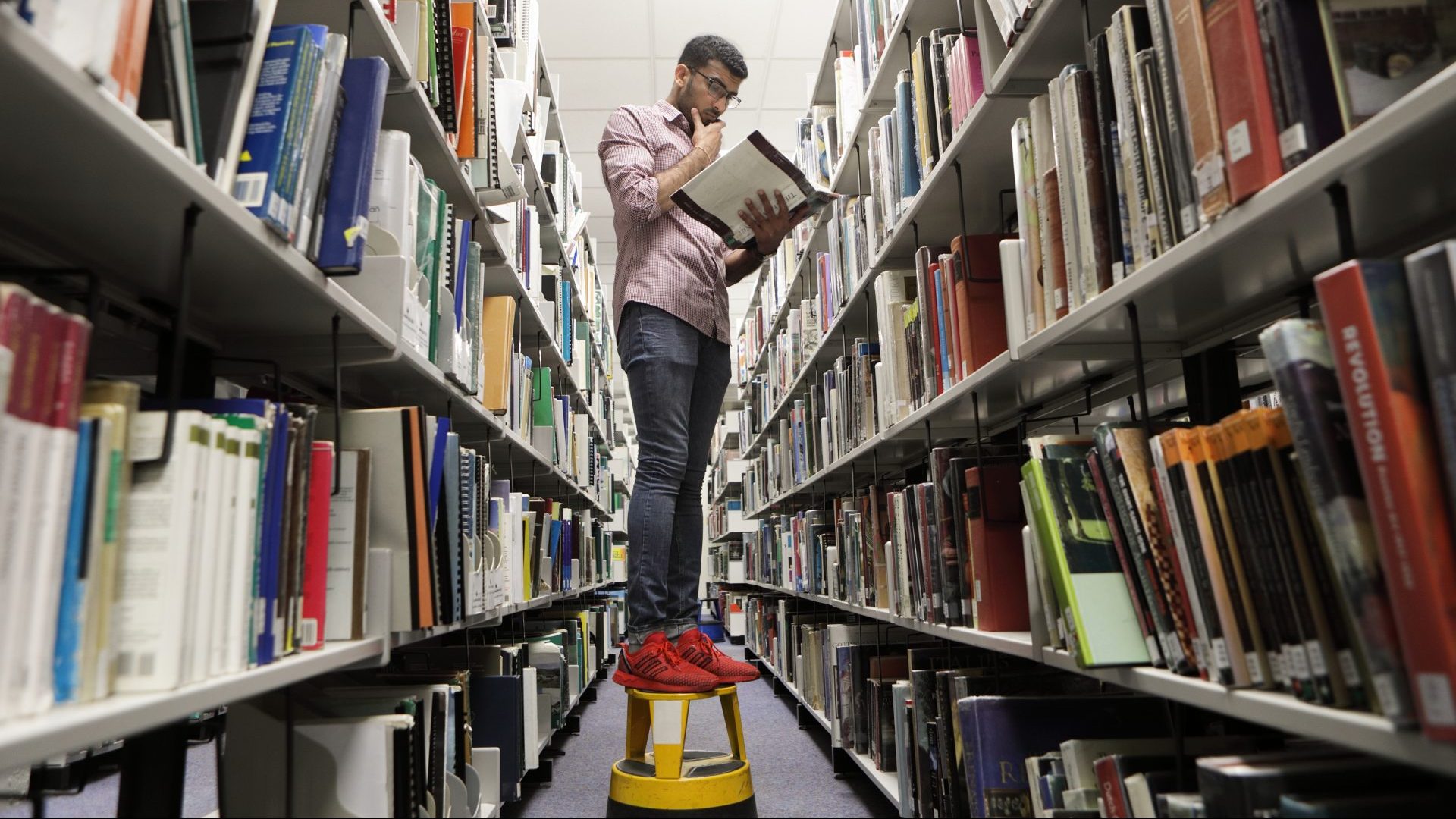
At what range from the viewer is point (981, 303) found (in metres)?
1.47

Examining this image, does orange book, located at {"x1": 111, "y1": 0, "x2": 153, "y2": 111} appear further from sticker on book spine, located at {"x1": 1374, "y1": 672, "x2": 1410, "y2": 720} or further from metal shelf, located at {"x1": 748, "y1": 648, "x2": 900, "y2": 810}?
metal shelf, located at {"x1": 748, "y1": 648, "x2": 900, "y2": 810}

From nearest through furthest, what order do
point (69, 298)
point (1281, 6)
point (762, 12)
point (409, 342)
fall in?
point (1281, 6) < point (69, 298) < point (409, 342) < point (762, 12)

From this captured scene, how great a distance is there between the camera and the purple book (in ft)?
3.80

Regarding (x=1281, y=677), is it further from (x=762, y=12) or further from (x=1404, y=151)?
(x=762, y=12)

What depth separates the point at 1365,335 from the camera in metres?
0.55

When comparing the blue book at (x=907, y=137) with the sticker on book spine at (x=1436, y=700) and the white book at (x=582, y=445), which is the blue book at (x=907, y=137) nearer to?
the sticker on book spine at (x=1436, y=700)

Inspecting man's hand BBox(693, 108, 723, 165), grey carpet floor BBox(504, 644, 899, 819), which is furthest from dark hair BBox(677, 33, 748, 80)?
grey carpet floor BBox(504, 644, 899, 819)

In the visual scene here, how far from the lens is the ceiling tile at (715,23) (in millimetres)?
3697

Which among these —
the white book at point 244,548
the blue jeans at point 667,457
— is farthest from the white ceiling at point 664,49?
the white book at point 244,548

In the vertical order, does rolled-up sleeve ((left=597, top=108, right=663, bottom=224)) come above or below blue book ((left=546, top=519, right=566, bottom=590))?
above

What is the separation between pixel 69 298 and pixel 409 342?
43 centimetres

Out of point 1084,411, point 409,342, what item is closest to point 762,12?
point 1084,411

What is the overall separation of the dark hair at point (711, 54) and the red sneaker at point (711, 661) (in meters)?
1.34

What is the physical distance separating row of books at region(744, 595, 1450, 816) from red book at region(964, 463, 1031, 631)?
109 millimetres
